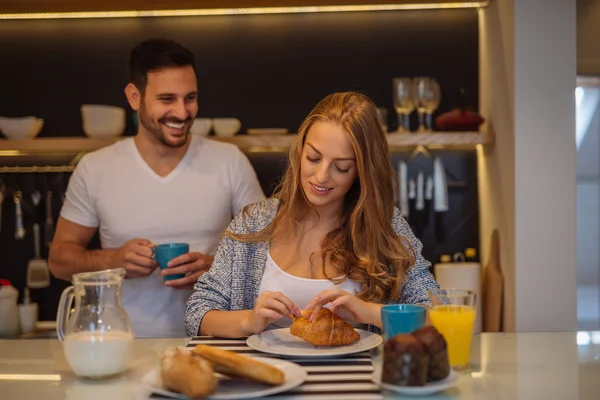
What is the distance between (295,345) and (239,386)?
32 cm

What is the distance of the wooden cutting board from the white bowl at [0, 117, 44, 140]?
2.22m

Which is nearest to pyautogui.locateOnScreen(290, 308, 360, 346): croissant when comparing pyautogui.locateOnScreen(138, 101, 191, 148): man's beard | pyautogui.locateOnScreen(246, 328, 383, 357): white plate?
pyautogui.locateOnScreen(246, 328, 383, 357): white plate

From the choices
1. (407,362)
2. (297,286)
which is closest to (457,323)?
(407,362)

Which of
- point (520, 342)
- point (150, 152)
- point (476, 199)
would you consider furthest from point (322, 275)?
point (476, 199)

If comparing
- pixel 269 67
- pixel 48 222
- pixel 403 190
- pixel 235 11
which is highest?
pixel 235 11

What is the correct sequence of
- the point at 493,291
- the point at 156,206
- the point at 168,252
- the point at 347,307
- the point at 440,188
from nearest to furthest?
the point at 347,307, the point at 168,252, the point at 156,206, the point at 493,291, the point at 440,188

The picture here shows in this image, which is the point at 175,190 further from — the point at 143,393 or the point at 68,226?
the point at 143,393

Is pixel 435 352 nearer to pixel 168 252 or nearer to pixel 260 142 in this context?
pixel 168 252

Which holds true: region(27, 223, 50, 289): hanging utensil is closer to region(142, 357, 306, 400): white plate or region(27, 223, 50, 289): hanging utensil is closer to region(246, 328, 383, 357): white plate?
region(246, 328, 383, 357): white plate

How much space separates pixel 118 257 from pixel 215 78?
151 cm

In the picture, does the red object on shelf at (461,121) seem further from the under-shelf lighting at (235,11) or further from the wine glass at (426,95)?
the under-shelf lighting at (235,11)

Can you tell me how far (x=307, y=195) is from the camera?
Answer: 2.08 meters

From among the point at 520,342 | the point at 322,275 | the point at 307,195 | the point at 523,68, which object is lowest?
the point at 520,342

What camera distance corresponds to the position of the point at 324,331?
1635 millimetres
